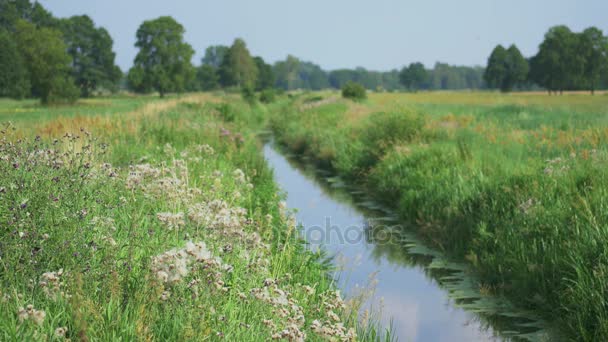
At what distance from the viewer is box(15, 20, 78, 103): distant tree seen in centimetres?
4825

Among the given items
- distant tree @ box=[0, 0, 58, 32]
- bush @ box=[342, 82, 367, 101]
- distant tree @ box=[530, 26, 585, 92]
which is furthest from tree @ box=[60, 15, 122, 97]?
distant tree @ box=[530, 26, 585, 92]

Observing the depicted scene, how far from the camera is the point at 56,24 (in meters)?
64.8

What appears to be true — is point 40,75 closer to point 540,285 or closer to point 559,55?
point 540,285

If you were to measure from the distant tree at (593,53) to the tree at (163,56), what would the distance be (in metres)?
51.1

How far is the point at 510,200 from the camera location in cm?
843

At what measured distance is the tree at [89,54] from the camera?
66.8m

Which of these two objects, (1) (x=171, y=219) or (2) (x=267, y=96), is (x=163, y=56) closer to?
(2) (x=267, y=96)

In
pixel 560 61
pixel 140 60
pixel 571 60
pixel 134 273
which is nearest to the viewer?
pixel 134 273

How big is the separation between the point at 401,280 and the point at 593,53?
70010mm

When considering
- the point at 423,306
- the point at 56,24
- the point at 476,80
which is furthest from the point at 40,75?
the point at 476,80

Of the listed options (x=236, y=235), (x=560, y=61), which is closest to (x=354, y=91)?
(x=560, y=61)

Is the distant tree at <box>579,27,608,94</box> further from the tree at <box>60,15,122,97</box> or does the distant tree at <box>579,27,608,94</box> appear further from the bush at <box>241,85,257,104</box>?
the tree at <box>60,15,122,97</box>

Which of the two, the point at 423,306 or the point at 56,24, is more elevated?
the point at 56,24

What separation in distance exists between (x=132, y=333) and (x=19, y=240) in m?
1.41
